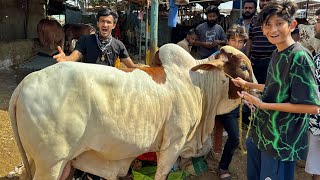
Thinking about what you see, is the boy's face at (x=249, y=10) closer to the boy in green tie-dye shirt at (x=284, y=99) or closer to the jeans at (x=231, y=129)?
the jeans at (x=231, y=129)

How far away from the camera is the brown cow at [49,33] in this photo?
30.6 ft

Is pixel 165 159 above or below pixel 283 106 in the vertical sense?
below

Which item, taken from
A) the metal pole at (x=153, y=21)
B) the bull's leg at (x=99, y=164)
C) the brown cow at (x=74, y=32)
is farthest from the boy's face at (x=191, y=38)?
the brown cow at (x=74, y=32)

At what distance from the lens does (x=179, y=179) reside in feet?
12.2

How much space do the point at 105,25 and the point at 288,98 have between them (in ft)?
6.48

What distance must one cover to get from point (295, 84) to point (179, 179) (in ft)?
6.28

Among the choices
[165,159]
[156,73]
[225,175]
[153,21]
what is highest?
[153,21]

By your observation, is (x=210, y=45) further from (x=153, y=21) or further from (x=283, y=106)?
(x=283, y=106)

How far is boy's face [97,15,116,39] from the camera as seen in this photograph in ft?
11.5

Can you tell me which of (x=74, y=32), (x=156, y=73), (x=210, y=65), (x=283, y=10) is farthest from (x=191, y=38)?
(x=74, y=32)

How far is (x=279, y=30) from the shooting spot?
2242 millimetres

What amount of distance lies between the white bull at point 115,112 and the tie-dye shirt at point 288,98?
874 millimetres

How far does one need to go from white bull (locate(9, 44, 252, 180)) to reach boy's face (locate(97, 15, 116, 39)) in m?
0.65

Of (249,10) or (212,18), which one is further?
(212,18)
